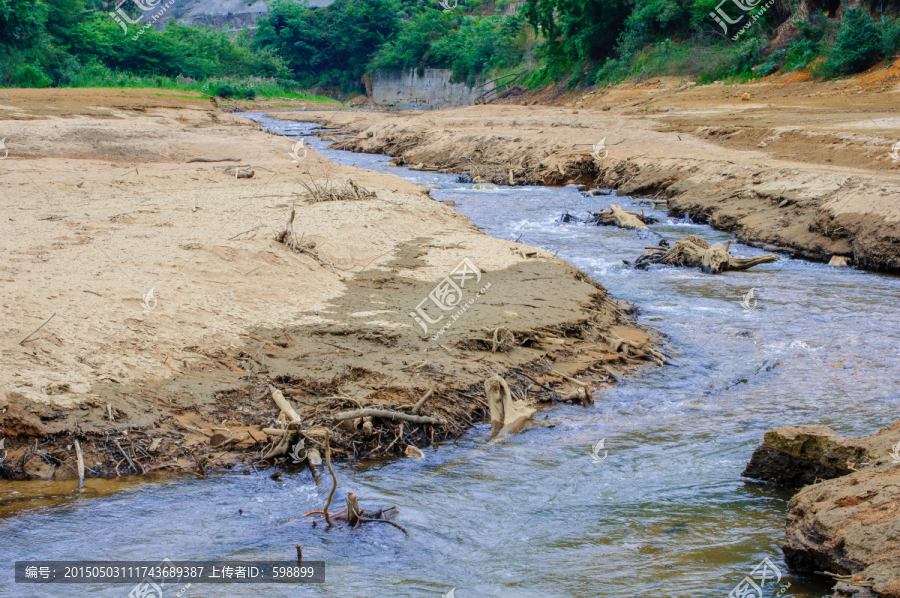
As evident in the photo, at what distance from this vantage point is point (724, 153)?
16484 millimetres

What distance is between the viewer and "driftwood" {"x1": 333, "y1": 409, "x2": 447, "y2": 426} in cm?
511

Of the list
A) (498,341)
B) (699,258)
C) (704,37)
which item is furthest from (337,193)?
(704,37)

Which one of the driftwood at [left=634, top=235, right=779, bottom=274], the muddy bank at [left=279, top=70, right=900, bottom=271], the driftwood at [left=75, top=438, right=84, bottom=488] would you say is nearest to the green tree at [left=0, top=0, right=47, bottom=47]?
the muddy bank at [left=279, top=70, right=900, bottom=271]

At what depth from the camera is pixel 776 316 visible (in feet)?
Result: 27.0

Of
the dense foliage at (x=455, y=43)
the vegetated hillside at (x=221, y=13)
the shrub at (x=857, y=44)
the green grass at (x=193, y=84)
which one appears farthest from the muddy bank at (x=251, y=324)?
the vegetated hillside at (x=221, y=13)

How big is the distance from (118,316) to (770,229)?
9806 millimetres

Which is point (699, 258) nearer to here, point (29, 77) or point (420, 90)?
point (29, 77)

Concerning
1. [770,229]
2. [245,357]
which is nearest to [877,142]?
[770,229]

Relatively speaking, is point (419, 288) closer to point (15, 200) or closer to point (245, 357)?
point (245, 357)

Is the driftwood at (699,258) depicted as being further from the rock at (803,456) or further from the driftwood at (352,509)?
the driftwood at (352,509)

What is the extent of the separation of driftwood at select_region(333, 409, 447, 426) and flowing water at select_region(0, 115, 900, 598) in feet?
0.76

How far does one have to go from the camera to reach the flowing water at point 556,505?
3.81 m

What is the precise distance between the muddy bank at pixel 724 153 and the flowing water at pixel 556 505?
4.50 m

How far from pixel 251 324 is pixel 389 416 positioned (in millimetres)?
1880
